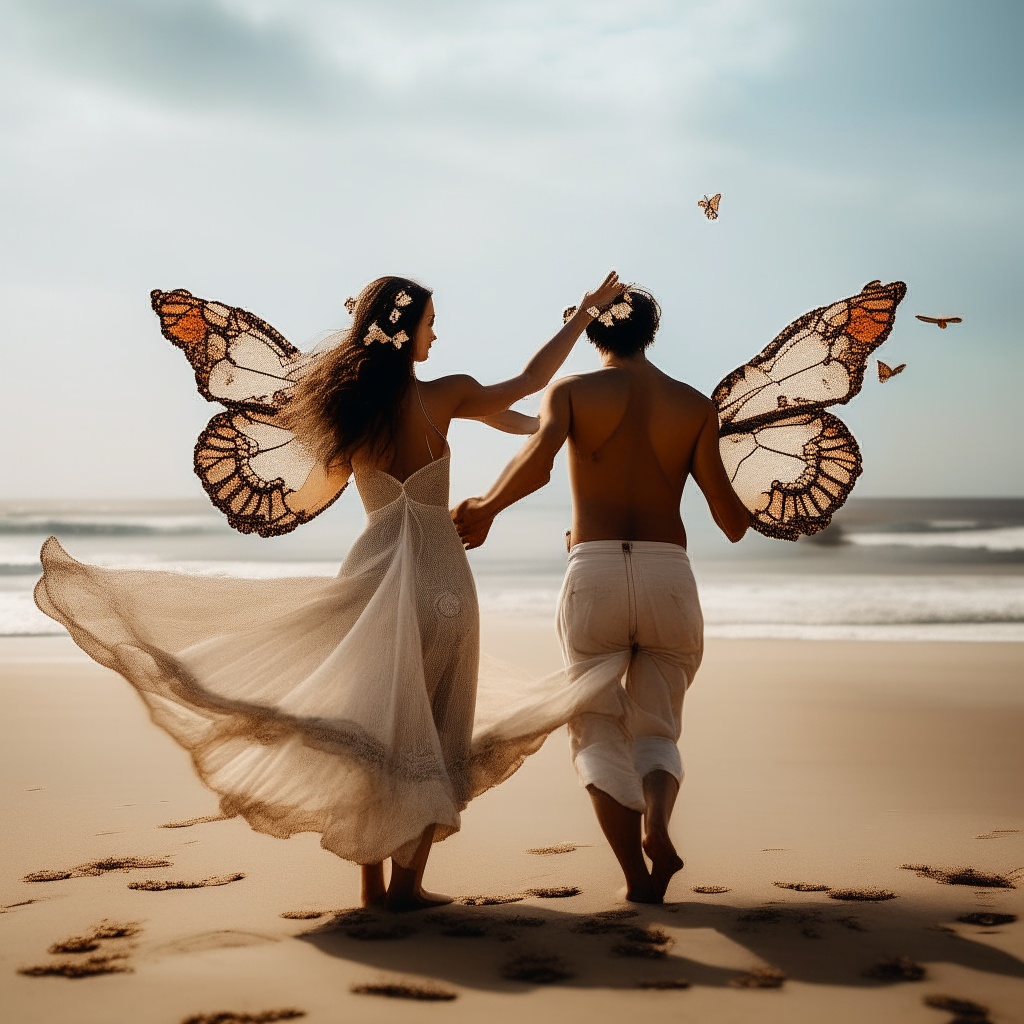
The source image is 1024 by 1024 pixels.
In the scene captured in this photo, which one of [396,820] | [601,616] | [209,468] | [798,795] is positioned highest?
[209,468]

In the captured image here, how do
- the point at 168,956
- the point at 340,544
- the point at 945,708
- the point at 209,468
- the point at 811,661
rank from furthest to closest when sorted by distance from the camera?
1. the point at 340,544
2. the point at 811,661
3. the point at 945,708
4. the point at 209,468
5. the point at 168,956

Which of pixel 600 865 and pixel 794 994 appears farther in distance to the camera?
pixel 600 865

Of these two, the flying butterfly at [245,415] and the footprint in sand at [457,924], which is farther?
the flying butterfly at [245,415]

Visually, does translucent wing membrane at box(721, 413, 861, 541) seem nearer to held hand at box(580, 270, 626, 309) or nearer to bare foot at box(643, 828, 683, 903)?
held hand at box(580, 270, 626, 309)

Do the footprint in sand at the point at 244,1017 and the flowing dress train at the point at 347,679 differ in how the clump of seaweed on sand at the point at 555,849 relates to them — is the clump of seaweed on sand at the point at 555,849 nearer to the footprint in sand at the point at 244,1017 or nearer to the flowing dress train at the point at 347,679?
the flowing dress train at the point at 347,679

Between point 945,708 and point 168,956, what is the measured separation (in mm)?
5987

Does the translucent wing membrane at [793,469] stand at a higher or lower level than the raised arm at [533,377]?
lower

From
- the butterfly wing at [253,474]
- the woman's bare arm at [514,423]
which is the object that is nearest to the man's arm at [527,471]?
the woman's bare arm at [514,423]

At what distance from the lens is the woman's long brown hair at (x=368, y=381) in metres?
3.73

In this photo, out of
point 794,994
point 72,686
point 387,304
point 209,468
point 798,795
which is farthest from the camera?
point 72,686

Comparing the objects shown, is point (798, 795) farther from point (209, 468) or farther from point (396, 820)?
point (209, 468)

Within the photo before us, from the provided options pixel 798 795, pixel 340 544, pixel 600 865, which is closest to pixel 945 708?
pixel 798 795

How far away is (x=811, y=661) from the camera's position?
980cm

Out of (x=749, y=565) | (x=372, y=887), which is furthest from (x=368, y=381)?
(x=749, y=565)
